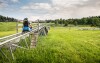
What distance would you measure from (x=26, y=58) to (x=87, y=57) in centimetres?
441

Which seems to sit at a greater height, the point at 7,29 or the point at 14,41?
the point at 14,41

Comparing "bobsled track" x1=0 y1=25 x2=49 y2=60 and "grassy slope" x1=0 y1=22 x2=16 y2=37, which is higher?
"bobsled track" x1=0 y1=25 x2=49 y2=60

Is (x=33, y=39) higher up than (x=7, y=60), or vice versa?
(x=33, y=39)

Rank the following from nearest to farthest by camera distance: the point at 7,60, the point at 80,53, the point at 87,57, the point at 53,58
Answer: the point at 7,60 → the point at 53,58 → the point at 87,57 → the point at 80,53

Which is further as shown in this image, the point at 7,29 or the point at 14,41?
the point at 7,29

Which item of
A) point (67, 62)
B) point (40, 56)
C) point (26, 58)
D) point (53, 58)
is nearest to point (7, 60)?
point (26, 58)

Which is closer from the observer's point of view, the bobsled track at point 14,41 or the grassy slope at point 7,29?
the bobsled track at point 14,41

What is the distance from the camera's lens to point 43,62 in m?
10.5

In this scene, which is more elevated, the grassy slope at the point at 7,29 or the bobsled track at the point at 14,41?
the bobsled track at the point at 14,41

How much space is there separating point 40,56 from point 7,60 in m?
2.16

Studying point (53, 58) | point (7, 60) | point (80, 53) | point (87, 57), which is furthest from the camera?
point (80, 53)

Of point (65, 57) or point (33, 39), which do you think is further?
point (33, 39)

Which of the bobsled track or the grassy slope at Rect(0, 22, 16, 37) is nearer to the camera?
the bobsled track

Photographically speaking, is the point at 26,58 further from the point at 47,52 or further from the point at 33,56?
the point at 47,52
